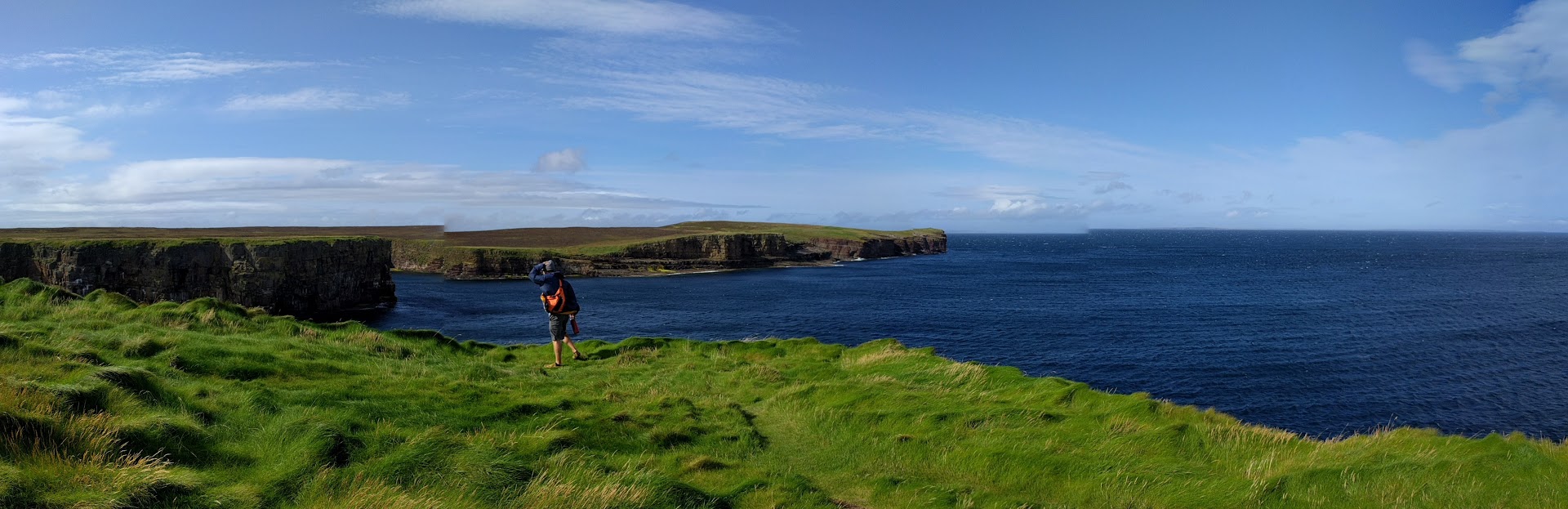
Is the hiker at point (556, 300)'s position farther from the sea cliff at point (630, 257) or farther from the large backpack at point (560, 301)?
the sea cliff at point (630, 257)

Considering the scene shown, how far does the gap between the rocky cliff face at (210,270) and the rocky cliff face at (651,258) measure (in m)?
39.4

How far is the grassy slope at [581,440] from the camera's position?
7742 mm

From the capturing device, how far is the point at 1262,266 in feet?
455

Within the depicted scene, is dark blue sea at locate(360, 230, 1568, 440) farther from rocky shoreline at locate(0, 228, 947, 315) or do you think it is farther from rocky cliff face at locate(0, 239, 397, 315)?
rocky cliff face at locate(0, 239, 397, 315)

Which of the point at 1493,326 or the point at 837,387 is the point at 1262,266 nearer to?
the point at 1493,326

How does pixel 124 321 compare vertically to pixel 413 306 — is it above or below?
above

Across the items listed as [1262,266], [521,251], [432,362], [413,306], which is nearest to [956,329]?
[432,362]

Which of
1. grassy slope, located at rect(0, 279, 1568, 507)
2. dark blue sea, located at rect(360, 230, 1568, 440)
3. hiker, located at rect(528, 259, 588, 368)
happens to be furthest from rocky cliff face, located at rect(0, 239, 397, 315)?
hiker, located at rect(528, 259, 588, 368)

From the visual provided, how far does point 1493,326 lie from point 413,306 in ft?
329

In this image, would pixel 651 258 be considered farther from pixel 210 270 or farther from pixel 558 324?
pixel 558 324

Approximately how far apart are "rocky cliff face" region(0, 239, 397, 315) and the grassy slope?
57379mm

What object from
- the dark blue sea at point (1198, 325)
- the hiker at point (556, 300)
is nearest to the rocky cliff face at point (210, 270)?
the dark blue sea at point (1198, 325)

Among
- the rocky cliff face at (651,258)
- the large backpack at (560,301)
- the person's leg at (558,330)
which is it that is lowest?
the rocky cliff face at (651,258)

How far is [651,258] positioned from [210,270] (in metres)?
75.7
